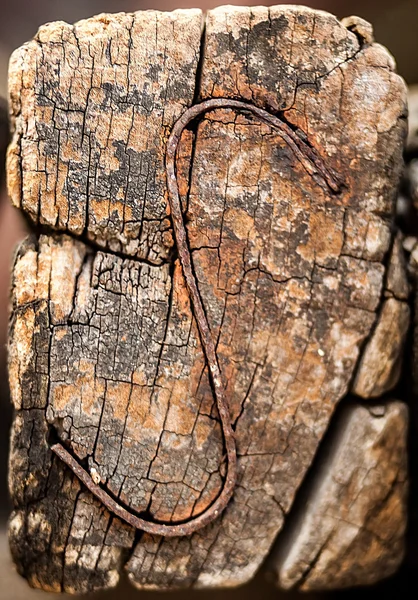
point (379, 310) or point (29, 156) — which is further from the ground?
point (29, 156)

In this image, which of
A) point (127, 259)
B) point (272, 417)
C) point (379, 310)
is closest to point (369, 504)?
point (272, 417)

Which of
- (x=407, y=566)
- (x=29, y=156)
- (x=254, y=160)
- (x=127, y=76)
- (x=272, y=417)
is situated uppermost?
(x=127, y=76)

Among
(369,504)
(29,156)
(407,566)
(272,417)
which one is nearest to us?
(29,156)

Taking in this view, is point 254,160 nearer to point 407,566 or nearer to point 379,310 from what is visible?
point 379,310

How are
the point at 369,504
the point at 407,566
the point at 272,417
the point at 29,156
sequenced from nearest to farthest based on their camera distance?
the point at 29,156
the point at 272,417
the point at 369,504
the point at 407,566

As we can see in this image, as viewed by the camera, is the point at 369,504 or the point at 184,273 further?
the point at 369,504

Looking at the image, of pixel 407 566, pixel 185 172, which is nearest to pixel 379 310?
pixel 185 172
